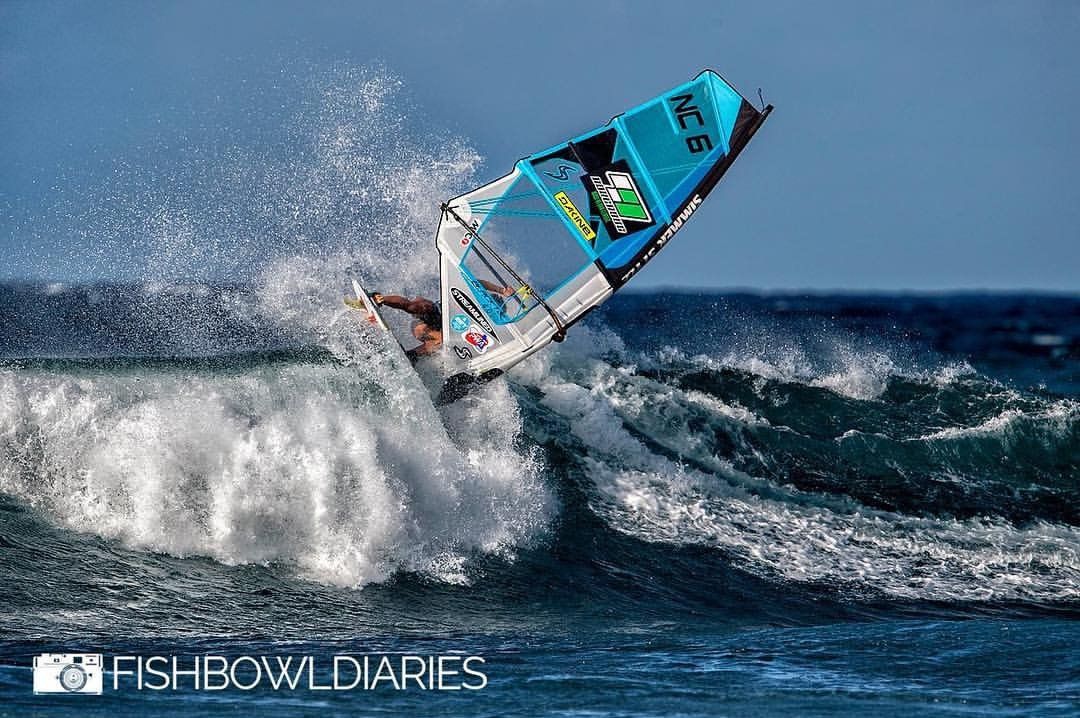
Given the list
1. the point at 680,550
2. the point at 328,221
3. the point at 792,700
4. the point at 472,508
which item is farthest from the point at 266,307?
the point at 792,700

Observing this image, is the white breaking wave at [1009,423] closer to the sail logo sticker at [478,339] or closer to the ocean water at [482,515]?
the ocean water at [482,515]

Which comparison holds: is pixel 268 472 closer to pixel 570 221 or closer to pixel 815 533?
pixel 570 221

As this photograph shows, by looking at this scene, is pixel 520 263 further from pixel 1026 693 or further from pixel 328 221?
pixel 1026 693

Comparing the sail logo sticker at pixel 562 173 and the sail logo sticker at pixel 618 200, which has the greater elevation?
the sail logo sticker at pixel 562 173

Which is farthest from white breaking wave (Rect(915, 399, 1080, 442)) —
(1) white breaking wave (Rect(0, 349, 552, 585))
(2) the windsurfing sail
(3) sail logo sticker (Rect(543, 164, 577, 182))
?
(1) white breaking wave (Rect(0, 349, 552, 585))

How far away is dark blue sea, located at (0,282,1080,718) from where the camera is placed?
25.3 feet

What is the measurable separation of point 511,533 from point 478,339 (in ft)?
7.09

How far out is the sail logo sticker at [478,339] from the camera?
12.1 m

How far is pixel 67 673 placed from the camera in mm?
7250

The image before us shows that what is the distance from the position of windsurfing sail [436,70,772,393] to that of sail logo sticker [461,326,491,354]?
10 mm

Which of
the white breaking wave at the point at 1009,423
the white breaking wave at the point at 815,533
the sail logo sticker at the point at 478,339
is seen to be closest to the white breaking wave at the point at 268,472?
the sail logo sticker at the point at 478,339

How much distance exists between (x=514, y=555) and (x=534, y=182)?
367 centimetres

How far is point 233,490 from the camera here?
10.2m

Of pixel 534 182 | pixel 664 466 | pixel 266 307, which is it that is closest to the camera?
pixel 534 182
